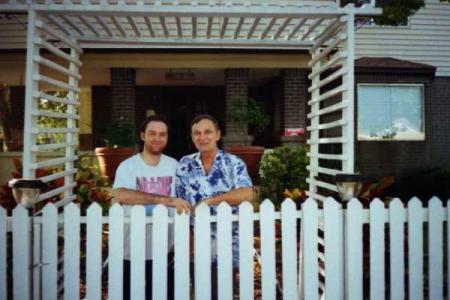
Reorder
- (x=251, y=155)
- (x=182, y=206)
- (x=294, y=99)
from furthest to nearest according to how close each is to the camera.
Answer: (x=294, y=99) < (x=251, y=155) < (x=182, y=206)

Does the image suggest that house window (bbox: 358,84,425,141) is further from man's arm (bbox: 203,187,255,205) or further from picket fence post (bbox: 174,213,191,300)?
picket fence post (bbox: 174,213,191,300)

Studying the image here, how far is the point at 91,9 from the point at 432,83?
1103cm

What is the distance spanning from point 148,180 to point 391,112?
404 inches

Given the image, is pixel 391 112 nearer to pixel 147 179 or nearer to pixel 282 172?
pixel 282 172

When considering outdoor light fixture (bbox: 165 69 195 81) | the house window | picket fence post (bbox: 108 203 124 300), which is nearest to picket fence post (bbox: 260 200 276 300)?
picket fence post (bbox: 108 203 124 300)

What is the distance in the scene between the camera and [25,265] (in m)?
3.10

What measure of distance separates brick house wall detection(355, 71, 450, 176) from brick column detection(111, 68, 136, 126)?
567 cm

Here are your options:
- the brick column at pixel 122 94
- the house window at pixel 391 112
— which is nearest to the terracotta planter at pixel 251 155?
the brick column at pixel 122 94

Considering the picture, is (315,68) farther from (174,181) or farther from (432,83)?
(432,83)

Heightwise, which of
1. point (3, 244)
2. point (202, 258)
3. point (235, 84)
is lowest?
point (202, 258)

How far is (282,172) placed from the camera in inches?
322

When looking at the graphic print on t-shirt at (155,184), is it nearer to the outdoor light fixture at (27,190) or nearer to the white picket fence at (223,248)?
the white picket fence at (223,248)

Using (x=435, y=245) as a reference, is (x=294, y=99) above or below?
above

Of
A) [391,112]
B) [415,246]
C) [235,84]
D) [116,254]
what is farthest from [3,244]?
[391,112]
